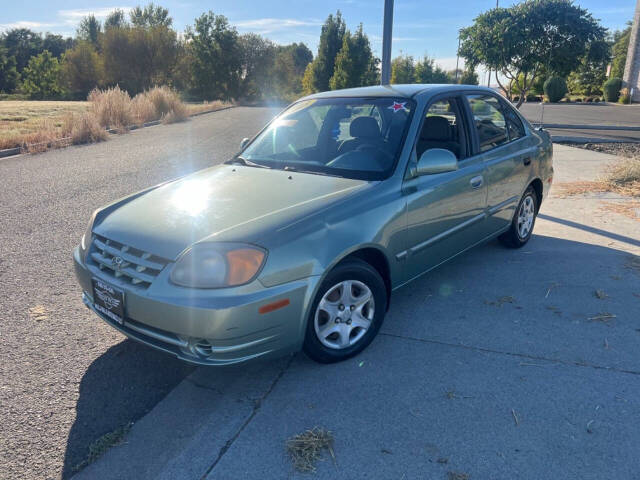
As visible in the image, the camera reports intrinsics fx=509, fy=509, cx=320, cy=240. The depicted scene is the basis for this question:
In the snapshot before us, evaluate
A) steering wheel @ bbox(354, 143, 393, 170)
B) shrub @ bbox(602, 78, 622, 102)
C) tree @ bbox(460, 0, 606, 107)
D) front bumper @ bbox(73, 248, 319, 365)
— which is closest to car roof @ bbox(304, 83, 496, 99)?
steering wheel @ bbox(354, 143, 393, 170)

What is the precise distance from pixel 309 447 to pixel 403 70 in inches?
1739

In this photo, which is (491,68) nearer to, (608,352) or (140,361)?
(608,352)

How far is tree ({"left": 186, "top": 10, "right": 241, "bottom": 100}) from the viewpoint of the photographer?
58125 millimetres

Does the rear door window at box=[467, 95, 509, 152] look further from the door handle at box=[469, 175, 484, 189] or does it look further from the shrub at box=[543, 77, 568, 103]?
the shrub at box=[543, 77, 568, 103]

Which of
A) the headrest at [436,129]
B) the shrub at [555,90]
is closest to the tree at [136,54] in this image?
the shrub at [555,90]

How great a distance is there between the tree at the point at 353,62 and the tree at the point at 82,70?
31949 mm

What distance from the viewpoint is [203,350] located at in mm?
2664

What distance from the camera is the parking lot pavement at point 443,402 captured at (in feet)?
7.61

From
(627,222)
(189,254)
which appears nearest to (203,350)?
(189,254)

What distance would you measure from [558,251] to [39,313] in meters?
4.80

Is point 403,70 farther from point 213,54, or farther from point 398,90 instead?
point 398,90

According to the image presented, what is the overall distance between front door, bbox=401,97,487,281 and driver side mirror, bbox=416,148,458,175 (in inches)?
3.9

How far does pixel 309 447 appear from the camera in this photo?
7.86ft

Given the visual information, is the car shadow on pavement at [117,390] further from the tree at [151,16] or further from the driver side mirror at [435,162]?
the tree at [151,16]
